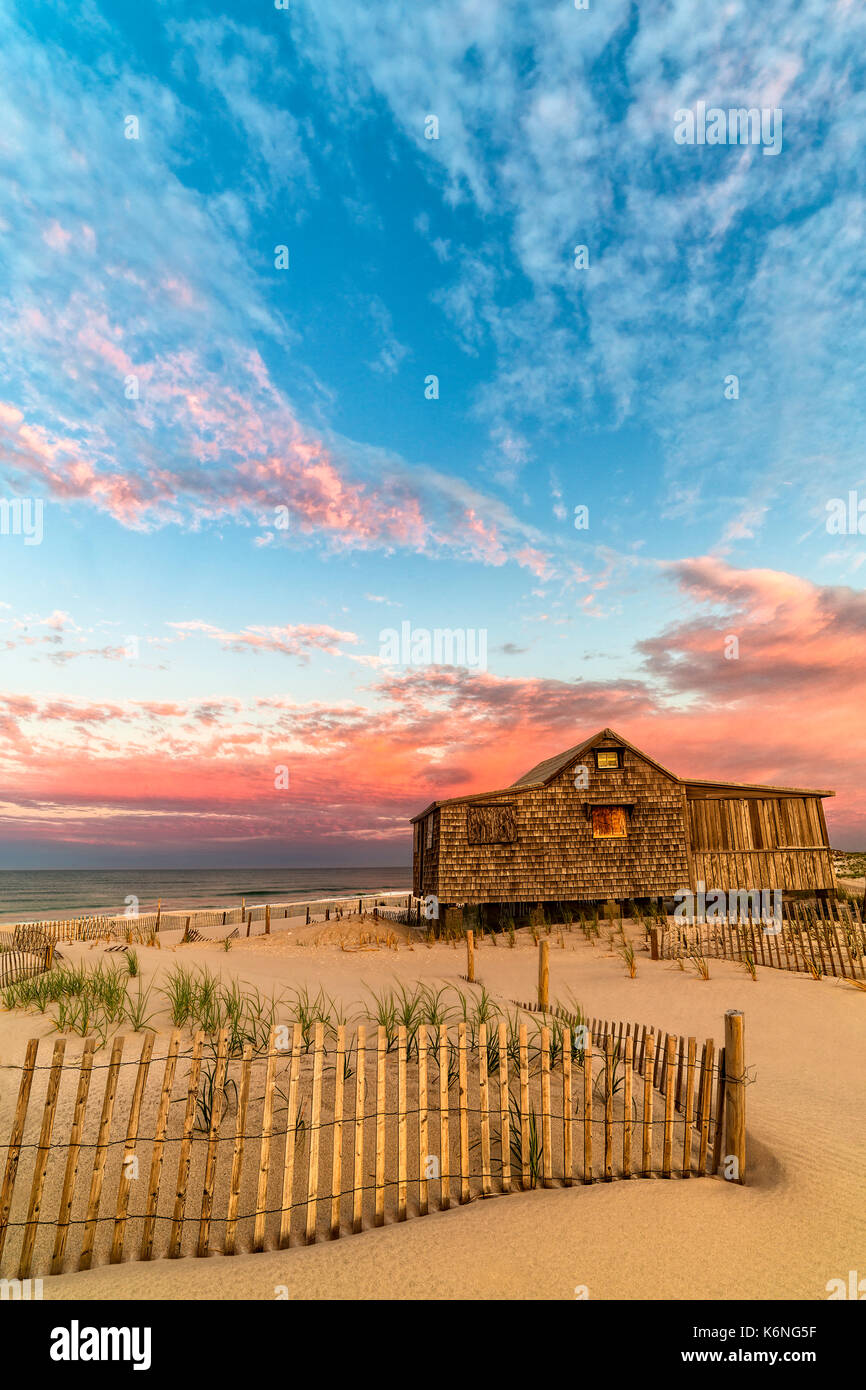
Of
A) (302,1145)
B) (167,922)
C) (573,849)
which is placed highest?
(573,849)

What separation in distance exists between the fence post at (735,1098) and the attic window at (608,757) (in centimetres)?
2011

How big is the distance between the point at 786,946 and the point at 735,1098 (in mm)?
10919

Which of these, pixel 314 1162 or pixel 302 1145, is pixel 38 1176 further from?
pixel 302 1145

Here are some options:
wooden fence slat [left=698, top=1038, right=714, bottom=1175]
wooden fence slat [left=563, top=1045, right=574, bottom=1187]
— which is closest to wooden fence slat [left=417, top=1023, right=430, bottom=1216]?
wooden fence slat [left=563, top=1045, right=574, bottom=1187]

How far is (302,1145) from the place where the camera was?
512 cm

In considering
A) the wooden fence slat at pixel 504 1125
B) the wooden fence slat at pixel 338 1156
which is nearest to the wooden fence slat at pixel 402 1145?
the wooden fence slat at pixel 338 1156

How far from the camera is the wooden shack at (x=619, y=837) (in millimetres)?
24094

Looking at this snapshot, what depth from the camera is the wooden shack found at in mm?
24094

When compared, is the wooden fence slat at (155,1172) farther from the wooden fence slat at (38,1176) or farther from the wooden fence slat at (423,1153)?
the wooden fence slat at (423,1153)

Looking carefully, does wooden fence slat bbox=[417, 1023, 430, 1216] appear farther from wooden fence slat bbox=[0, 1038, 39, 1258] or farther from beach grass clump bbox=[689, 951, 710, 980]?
beach grass clump bbox=[689, 951, 710, 980]

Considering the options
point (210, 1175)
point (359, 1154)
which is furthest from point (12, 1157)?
point (359, 1154)

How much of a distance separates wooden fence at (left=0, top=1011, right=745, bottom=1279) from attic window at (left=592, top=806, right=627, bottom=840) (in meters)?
18.8
